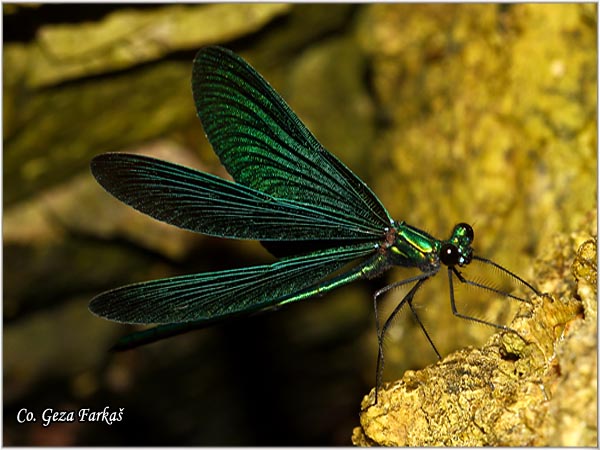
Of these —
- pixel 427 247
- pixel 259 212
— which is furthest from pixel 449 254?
pixel 259 212

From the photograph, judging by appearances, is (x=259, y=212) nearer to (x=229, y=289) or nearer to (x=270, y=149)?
(x=270, y=149)

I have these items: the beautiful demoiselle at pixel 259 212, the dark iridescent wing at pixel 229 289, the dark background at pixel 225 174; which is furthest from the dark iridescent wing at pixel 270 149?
the dark background at pixel 225 174

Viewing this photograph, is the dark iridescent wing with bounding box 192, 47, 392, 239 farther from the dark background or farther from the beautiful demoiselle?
the dark background

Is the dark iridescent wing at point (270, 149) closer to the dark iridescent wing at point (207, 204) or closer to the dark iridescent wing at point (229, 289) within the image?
the dark iridescent wing at point (207, 204)

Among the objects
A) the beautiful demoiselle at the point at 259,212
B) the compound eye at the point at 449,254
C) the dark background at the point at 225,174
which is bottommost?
the compound eye at the point at 449,254

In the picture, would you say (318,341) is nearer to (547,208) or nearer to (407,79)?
(407,79)
